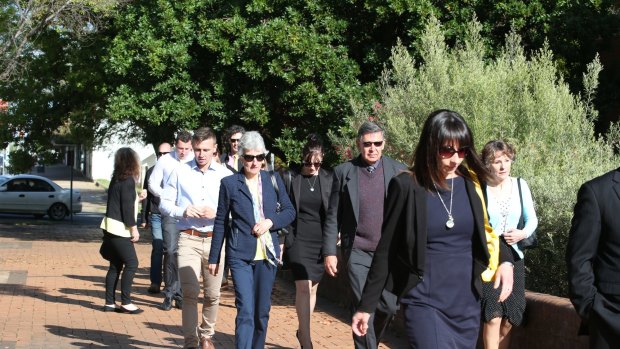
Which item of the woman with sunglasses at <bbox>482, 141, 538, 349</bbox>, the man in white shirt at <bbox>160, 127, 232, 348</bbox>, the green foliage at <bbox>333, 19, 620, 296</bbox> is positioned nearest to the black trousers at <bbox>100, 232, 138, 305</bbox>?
the man in white shirt at <bbox>160, 127, 232, 348</bbox>

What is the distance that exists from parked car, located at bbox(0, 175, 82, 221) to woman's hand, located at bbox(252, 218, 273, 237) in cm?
2994

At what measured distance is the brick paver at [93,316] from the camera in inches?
384

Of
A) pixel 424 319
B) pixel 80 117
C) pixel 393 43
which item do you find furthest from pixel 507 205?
pixel 80 117

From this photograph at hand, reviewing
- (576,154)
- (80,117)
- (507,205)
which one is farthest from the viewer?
(80,117)

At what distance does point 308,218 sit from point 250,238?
150 centimetres

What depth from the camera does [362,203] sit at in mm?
7707

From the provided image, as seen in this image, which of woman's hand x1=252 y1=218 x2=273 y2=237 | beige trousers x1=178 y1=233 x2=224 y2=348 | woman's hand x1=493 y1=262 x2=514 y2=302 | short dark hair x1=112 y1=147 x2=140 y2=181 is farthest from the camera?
short dark hair x1=112 y1=147 x2=140 y2=181

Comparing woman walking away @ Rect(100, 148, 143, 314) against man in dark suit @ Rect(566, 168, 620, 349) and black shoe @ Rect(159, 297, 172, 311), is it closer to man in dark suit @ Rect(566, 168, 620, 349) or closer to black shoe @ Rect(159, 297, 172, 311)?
black shoe @ Rect(159, 297, 172, 311)

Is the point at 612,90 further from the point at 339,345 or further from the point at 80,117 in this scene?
the point at 80,117

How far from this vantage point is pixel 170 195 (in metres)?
8.96

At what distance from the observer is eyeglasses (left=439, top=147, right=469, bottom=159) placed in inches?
190

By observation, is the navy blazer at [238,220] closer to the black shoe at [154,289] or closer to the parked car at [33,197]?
the black shoe at [154,289]

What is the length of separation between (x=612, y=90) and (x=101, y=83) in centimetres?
1343

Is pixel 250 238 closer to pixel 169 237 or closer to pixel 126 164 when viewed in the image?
pixel 126 164
